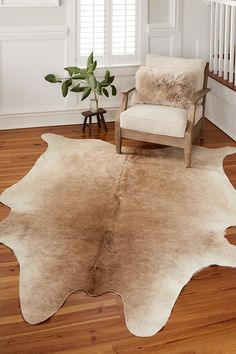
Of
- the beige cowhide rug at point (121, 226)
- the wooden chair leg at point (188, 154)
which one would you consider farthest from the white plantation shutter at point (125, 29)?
the wooden chair leg at point (188, 154)

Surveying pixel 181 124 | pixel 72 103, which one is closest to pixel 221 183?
pixel 181 124

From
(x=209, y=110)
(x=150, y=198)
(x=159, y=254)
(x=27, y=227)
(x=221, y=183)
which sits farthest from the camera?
(x=209, y=110)

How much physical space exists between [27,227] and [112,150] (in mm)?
1618

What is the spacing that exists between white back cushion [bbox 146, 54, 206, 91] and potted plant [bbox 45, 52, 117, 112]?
0.51m

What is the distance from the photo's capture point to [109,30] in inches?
212

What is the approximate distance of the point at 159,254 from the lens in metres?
3.09

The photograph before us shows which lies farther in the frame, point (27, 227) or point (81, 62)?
point (81, 62)

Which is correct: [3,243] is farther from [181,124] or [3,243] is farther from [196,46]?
[196,46]

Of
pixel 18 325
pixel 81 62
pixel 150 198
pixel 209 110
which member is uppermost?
pixel 81 62

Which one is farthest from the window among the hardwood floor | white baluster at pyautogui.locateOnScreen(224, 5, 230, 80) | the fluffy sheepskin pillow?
the hardwood floor

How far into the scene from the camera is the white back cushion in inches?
190

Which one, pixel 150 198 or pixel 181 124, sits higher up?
pixel 181 124

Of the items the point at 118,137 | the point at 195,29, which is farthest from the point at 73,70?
the point at 195,29

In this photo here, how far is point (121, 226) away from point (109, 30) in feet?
8.96
